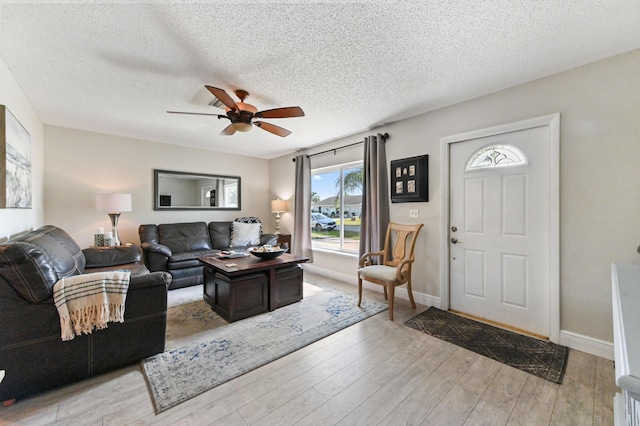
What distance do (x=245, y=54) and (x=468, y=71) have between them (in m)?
1.95

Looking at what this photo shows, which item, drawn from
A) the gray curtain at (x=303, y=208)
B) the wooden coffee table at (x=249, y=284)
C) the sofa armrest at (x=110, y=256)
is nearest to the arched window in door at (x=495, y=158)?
the wooden coffee table at (x=249, y=284)

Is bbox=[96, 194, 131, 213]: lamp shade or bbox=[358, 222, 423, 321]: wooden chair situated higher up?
bbox=[96, 194, 131, 213]: lamp shade

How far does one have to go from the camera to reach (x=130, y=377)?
1.81m

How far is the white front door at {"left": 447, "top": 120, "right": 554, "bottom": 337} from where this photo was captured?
2387 millimetres

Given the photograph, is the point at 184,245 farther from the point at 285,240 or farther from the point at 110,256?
the point at 285,240

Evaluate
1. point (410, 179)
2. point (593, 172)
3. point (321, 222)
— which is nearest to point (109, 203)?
point (321, 222)

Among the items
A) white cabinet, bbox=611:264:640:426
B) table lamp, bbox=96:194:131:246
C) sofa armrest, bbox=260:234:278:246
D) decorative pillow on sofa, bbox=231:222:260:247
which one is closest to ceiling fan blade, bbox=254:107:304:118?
white cabinet, bbox=611:264:640:426

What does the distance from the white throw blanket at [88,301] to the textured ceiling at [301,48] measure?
5.71 feet

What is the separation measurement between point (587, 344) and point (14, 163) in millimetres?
5208

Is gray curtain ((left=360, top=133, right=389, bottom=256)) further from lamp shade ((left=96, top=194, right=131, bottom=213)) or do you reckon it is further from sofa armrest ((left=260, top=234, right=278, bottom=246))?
lamp shade ((left=96, top=194, right=131, bottom=213))

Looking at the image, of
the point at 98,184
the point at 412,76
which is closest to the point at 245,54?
the point at 412,76

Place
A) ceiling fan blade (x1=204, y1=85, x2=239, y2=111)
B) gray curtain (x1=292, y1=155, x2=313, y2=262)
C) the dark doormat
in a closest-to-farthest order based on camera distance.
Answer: the dark doormat < ceiling fan blade (x1=204, y1=85, x2=239, y2=111) < gray curtain (x1=292, y1=155, x2=313, y2=262)

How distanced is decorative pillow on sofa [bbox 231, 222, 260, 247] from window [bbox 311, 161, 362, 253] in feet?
3.72

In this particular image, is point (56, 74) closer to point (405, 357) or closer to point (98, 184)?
point (98, 184)
